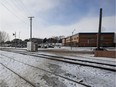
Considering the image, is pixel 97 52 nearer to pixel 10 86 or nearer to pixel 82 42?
pixel 10 86

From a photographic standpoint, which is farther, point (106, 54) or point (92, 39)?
point (92, 39)

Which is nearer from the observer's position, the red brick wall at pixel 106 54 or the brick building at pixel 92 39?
the red brick wall at pixel 106 54

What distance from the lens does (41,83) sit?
775 centimetres

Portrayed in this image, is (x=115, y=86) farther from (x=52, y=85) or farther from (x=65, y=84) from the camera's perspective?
(x=52, y=85)

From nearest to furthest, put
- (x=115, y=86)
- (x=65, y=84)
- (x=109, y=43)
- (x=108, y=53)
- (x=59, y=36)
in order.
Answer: (x=115, y=86)
(x=65, y=84)
(x=108, y=53)
(x=109, y=43)
(x=59, y=36)

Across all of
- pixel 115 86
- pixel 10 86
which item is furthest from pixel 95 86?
pixel 10 86

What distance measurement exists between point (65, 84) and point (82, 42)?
6936 cm

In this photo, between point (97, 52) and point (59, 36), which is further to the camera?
point (59, 36)

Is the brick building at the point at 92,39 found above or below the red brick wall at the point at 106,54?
above

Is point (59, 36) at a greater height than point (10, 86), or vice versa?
point (59, 36)

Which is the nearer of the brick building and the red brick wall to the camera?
the red brick wall

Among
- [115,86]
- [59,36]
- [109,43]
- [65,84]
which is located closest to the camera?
[115,86]

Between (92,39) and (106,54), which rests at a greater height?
(92,39)

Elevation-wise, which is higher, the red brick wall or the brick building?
the brick building
